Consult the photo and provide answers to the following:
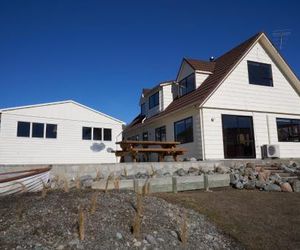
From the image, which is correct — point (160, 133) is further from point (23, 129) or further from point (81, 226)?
point (81, 226)

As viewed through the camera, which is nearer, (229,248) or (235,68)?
(229,248)

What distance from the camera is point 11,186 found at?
271 inches

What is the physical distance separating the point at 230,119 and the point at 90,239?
1226 cm

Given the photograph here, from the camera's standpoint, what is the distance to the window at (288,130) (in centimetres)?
1643

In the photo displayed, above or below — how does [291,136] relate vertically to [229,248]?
above

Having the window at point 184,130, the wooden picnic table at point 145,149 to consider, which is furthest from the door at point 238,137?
the wooden picnic table at point 145,149

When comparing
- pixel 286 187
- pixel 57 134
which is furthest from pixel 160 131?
pixel 286 187

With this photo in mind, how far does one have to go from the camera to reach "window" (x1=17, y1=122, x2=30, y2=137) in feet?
52.6

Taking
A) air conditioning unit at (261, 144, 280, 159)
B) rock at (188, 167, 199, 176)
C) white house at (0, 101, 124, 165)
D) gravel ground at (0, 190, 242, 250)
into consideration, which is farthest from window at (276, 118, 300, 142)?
gravel ground at (0, 190, 242, 250)

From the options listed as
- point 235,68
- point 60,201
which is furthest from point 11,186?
point 235,68

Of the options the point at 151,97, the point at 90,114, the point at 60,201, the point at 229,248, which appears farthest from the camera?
the point at 151,97

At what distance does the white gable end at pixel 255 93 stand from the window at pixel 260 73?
0.26 metres

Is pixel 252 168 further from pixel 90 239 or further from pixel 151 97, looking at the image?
pixel 151 97

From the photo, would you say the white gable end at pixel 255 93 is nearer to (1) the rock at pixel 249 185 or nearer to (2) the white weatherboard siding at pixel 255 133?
(2) the white weatherboard siding at pixel 255 133
